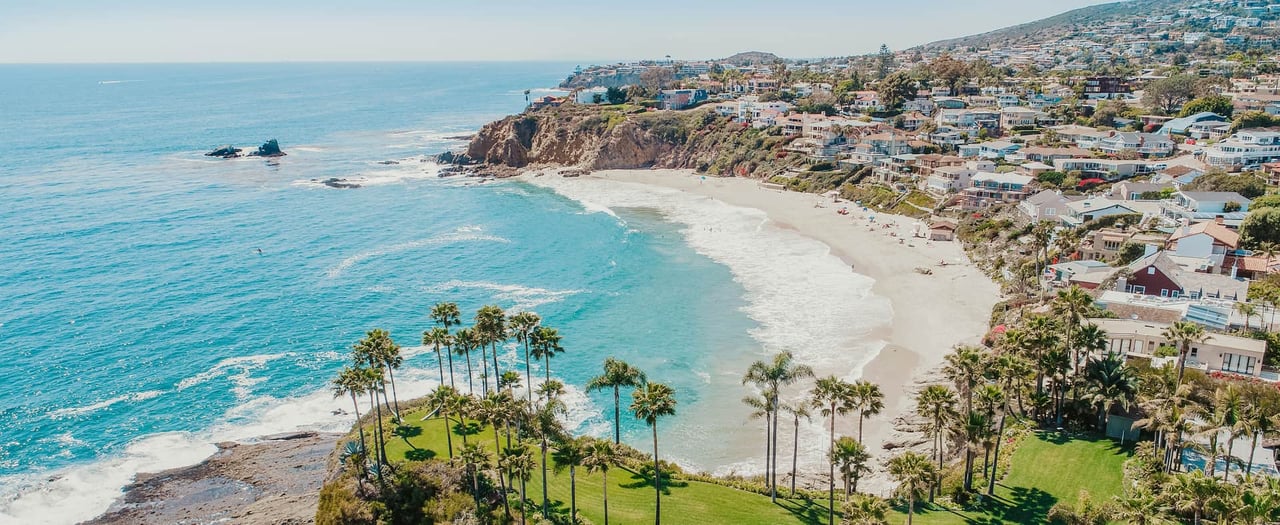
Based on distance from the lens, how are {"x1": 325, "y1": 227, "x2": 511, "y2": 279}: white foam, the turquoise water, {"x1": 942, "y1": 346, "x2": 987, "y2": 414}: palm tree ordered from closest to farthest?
{"x1": 942, "y1": 346, "x2": 987, "y2": 414}: palm tree
the turquoise water
{"x1": 325, "y1": 227, "x2": 511, "y2": 279}: white foam

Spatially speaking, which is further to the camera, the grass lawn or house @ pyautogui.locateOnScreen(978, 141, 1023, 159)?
house @ pyautogui.locateOnScreen(978, 141, 1023, 159)

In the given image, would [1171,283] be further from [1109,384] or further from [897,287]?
[897,287]

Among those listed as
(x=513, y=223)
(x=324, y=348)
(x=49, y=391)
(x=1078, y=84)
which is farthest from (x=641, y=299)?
(x=1078, y=84)

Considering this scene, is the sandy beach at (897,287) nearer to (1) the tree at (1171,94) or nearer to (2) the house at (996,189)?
(2) the house at (996,189)

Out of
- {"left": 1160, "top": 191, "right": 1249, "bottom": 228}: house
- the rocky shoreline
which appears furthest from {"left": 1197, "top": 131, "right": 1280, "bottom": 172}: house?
the rocky shoreline

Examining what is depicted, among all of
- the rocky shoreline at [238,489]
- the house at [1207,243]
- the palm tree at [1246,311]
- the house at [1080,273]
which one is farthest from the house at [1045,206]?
the rocky shoreline at [238,489]

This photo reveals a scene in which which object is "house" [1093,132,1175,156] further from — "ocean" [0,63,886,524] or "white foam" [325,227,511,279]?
"white foam" [325,227,511,279]
